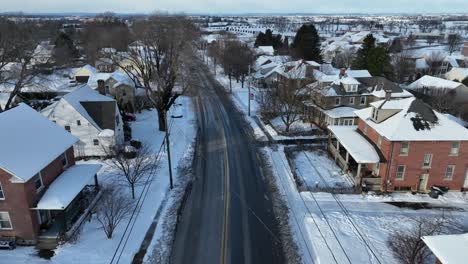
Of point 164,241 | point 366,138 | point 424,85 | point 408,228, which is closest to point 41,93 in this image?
point 164,241

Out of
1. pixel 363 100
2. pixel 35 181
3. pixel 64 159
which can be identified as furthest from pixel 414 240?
pixel 363 100

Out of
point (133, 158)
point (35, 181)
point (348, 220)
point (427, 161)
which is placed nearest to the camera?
point (35, 181)

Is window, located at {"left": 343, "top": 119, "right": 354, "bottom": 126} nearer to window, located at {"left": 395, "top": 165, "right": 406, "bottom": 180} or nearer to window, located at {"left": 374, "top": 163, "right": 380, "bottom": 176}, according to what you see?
window, located at {"left": 374, "top": 163, "right": 380, "bottom": 176}

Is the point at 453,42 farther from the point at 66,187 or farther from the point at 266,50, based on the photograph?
the point at 66,187

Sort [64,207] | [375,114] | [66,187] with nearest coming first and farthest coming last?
[64,207], [66,187], [375,114]

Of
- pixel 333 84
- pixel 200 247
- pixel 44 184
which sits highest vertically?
pixel 333 84

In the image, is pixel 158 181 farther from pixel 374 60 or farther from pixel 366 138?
pixel 374 60

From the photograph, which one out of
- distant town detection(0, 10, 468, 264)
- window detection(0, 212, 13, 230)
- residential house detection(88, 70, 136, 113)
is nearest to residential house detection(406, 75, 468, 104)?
distant town detection(0, 10, 468, 264)
